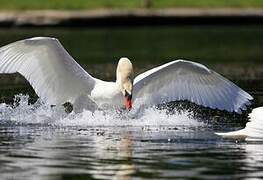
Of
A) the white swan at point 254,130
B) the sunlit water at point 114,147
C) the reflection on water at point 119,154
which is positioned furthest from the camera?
the white swan at point 254,130

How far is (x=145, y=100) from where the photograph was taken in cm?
1714

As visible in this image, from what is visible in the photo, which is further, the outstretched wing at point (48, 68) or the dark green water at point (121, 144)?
the outstretched wing at point (48, 68)

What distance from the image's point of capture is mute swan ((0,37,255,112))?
644 inches

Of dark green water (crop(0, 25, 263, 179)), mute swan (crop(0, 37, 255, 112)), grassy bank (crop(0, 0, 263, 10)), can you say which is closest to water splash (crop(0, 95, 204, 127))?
dark green water (crop(0, 25, 263, 179))

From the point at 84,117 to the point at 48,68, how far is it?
99cm

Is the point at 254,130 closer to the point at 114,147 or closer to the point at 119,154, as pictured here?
the point at 114,147

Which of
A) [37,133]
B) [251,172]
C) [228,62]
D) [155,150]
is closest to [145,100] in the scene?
[37,133]

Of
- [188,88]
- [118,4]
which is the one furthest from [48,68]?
[118,4]

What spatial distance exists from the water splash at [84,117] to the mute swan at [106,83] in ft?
0.64

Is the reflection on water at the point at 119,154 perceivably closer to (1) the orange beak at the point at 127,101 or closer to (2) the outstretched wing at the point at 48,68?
(1) the orange beak at the point at 127,101

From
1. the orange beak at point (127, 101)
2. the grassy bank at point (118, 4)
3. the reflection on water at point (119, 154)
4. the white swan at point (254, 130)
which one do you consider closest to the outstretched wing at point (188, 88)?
the orange beak at point (127, 101)

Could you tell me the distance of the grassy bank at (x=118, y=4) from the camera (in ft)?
172

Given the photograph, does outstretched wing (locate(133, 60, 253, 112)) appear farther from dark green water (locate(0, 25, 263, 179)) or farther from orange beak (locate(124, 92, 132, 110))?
orange beak (locate(124, 92, 132, 110))

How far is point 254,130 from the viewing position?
14312 mm
